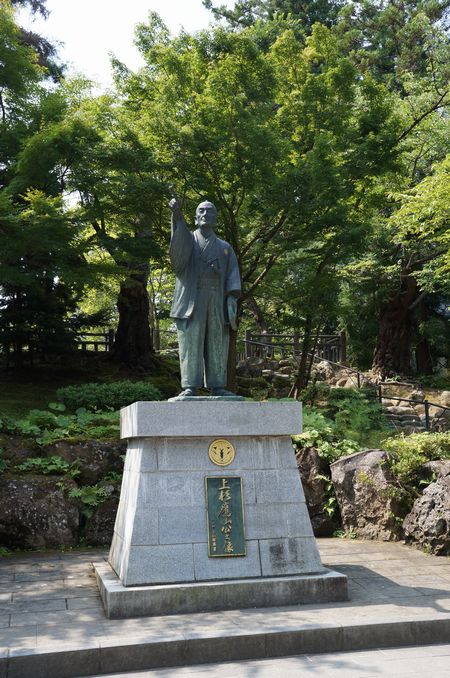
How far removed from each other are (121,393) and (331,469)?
5.43 m

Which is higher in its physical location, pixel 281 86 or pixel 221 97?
pixel 281 86

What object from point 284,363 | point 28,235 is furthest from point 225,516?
point 284,363

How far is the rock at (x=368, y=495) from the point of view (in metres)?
9.88

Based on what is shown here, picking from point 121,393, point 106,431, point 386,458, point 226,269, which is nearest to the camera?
point 226,269

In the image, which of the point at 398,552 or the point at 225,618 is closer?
the point at 225,618

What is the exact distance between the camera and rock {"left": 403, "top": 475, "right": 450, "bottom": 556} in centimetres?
898

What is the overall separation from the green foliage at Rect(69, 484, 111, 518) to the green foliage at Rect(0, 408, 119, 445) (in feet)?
3.54

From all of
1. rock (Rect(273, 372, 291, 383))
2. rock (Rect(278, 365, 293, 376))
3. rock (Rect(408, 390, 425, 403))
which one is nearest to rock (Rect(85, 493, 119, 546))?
rock (Rect(273, 372, 291, 383))

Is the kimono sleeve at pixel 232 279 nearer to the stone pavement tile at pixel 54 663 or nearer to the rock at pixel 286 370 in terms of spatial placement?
the stone pavement tile at pixel 54 663

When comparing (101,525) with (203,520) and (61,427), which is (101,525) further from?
(203,520)

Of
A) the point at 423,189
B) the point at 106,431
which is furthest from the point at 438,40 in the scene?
the point at 106,431

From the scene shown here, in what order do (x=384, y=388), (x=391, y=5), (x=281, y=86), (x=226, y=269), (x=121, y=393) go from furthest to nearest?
1. (x=391, y=5)
2. (x=384, y=388)
3. (x=281, y=86)
4. (x=121, y=393)
5. (x=226, y=269)

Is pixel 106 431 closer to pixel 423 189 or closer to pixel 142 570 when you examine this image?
pixel 142 570

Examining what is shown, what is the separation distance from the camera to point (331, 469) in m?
10.8
